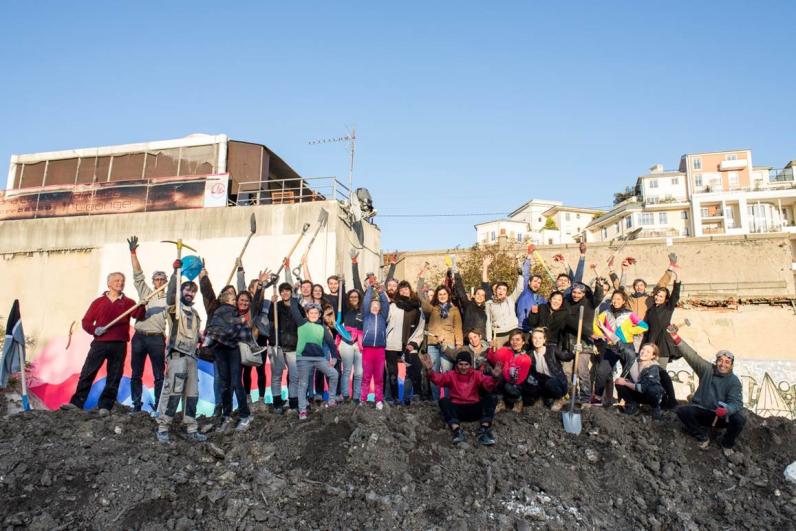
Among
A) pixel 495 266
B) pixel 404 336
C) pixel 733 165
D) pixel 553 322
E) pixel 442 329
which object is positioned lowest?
pixel 404 336

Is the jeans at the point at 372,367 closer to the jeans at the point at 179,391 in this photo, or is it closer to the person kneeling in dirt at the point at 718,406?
the jeans at the point at 179,391

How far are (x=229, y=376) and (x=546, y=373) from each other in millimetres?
4043

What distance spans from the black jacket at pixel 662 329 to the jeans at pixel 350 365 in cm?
412

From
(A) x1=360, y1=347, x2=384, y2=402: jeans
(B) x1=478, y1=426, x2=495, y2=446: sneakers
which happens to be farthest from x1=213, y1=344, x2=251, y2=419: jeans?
(B) x1=478, y1=426, x2=495, y2=446: sneakers

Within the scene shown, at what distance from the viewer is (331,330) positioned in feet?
27.8

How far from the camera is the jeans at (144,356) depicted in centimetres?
744

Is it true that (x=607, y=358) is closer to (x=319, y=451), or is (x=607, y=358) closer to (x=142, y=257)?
A: (x=319, y=451)

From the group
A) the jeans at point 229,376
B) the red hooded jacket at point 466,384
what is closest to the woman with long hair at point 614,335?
the red hooded jacket at point 466,384

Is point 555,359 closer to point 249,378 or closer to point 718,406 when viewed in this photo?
point 718,406

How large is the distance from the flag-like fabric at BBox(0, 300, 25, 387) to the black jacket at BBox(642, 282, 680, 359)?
8.73 m

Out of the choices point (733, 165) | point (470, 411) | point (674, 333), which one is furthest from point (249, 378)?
point (733, 165)

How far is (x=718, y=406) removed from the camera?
22.5ft

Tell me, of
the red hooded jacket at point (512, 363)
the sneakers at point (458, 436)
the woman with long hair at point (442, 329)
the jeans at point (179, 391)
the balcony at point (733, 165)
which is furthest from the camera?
the balcony at point (733, 165)

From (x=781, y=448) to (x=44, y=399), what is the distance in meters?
13.1
